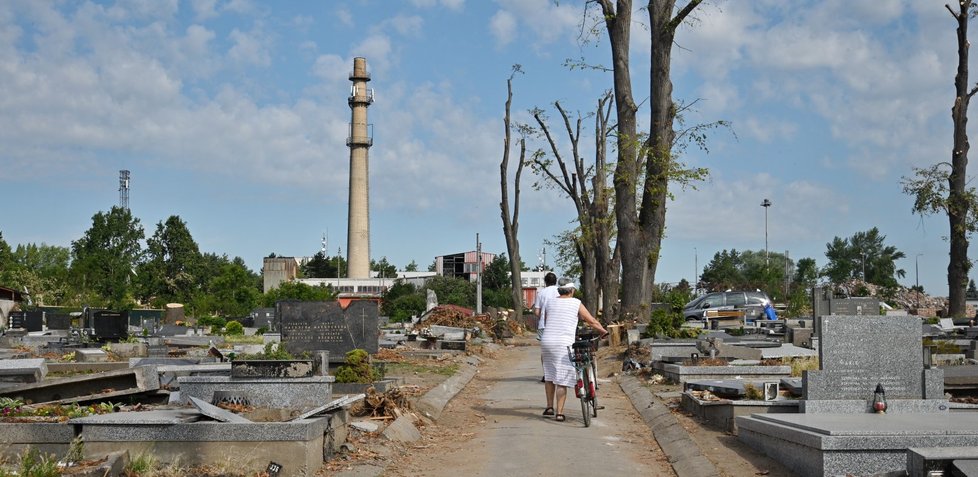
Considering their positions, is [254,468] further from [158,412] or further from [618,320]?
[618,320]

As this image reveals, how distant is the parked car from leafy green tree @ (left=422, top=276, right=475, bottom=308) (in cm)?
3932

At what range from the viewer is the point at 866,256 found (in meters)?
116

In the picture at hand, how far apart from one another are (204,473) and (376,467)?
4.95ft

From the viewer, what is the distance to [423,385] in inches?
604

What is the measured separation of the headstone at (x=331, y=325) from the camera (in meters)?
14.6

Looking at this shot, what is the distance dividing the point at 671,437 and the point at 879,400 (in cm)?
204

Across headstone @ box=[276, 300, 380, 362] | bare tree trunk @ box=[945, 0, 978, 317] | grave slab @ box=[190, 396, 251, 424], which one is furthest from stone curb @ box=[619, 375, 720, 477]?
bare tree trunk @ box=[945, 0, 978, 317]

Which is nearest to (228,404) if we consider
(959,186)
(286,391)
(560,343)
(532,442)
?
(286,391)

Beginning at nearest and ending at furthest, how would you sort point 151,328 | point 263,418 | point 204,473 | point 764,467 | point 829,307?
point 204,473 < point 764,467 < point 263,418 < point 829,307 < point 151,328

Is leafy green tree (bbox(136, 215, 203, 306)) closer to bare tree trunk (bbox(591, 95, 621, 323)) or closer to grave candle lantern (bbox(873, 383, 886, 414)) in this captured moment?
bare tree trunk (bbox(591, 95, 621, 323))

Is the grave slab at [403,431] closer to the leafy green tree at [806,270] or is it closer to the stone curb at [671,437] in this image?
the stone curb at [671,437]

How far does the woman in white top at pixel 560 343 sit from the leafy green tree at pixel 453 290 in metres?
66.0

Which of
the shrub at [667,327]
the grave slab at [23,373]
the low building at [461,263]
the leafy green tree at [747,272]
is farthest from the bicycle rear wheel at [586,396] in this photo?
the low building at [461,263]

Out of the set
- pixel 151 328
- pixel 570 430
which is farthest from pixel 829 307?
pixel 151 328
